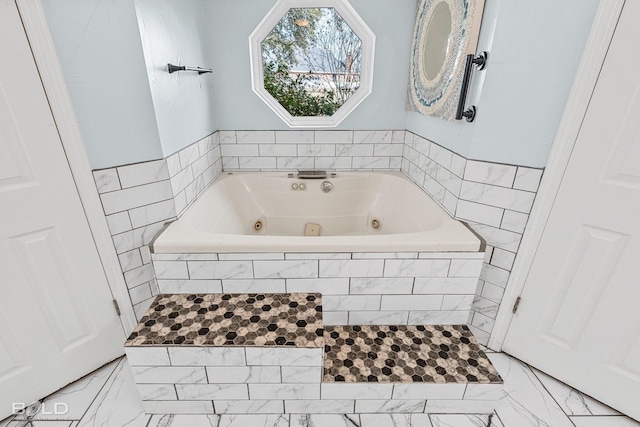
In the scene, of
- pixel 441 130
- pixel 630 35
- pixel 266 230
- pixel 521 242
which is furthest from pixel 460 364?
pixel 266 230

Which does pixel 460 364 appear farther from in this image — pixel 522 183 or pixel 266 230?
pixel 266 230

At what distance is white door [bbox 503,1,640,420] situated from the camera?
0.96 meters

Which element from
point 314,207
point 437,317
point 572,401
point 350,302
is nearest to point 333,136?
point 314,207

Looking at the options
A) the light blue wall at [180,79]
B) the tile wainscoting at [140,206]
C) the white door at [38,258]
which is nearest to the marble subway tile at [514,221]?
the light blue wall at [180,79]

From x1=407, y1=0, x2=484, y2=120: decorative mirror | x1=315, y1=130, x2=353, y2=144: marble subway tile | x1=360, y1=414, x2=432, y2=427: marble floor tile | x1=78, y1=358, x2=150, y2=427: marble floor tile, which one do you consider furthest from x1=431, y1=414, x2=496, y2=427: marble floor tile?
x1=315, y1=130, x2=353, y2=144: marble subway tile

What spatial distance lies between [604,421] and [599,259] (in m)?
0.66

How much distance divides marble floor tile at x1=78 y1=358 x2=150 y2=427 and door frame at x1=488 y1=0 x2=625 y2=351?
1.61m

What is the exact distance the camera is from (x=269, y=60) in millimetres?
2062

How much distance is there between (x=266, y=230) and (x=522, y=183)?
158 cm

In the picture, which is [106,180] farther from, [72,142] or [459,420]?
[459,420]

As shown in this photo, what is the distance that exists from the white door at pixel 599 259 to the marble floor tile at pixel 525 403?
93 millimetres

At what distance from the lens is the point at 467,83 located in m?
1.16

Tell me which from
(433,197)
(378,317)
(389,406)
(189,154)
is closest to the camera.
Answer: (389,406)

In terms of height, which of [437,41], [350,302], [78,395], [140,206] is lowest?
[78,395]
